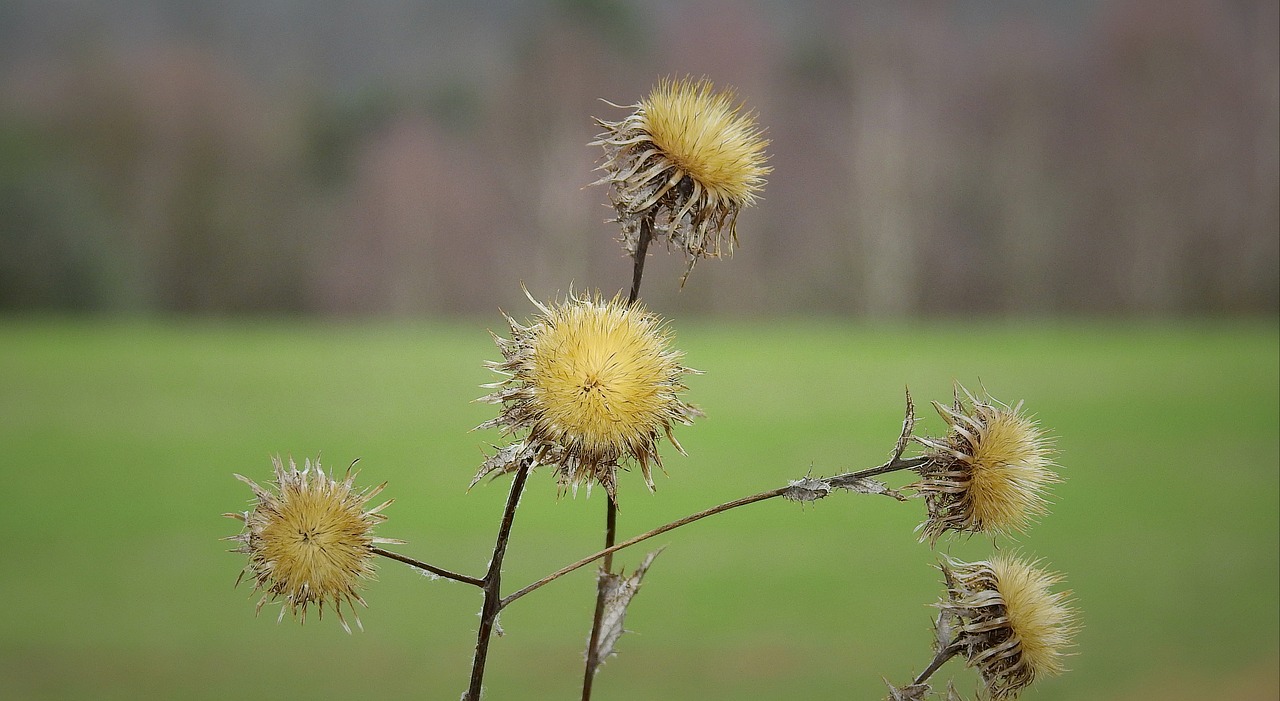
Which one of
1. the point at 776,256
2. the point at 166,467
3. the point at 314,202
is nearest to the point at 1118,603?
the point at 166,467

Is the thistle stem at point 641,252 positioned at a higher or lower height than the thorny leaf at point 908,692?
higher

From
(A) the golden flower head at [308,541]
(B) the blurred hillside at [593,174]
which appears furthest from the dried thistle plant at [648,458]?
(B) the blurred hillside at [593,174]

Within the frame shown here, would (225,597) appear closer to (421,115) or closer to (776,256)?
(776,256)

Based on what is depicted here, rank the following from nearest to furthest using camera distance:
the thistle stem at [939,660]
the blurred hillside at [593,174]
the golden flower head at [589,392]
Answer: the golden flower head at [589,392]
the thistle stem at [939,660]
the blurred hillside at [593,174]

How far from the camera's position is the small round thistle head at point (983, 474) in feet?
1.61

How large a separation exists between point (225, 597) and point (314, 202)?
11.6 ft

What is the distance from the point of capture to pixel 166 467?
298cm

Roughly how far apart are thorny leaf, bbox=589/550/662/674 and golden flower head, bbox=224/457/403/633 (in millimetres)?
152

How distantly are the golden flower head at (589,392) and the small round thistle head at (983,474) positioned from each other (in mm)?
120

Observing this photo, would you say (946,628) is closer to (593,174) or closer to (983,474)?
(983,474)

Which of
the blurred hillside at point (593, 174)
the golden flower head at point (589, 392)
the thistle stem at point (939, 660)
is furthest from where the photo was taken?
the blurred hillside at point (593, 174)

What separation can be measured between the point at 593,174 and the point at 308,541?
428 cm

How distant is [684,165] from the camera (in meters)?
0.52

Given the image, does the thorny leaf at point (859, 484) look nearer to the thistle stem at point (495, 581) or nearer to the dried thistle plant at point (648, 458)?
the dried thistle plant at point (648, 458)
